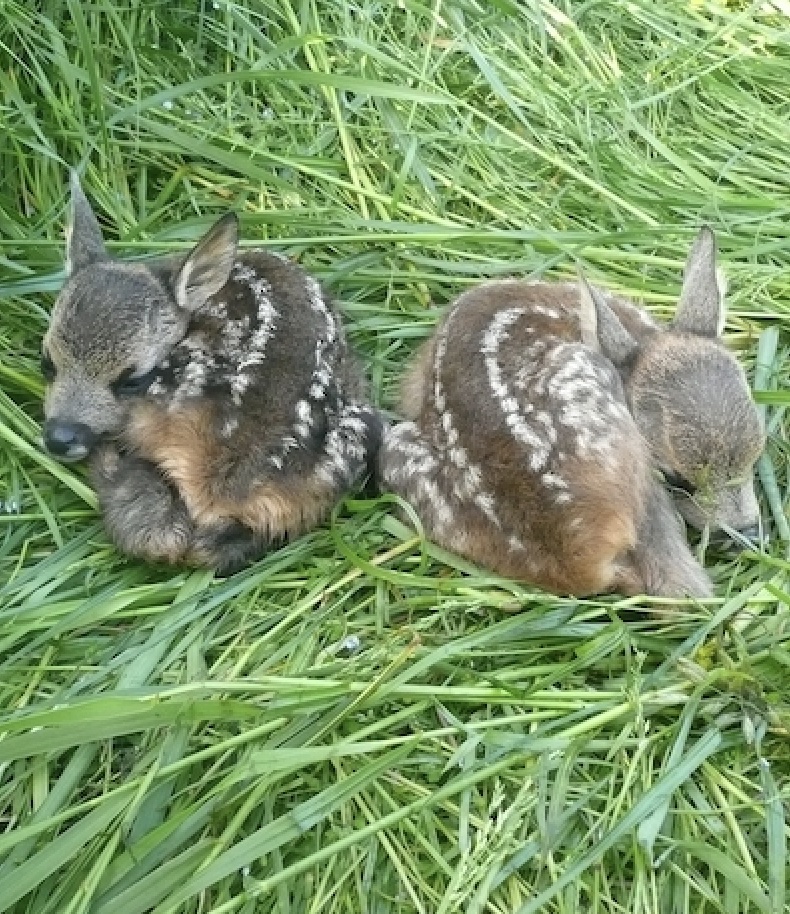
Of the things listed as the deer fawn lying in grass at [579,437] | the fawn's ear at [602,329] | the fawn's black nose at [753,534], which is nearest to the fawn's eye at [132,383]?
the deer fawn lying in grass at [579,437]

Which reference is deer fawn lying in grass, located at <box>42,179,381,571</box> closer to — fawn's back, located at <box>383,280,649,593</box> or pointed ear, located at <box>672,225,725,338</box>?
fawn's back, located at <box>383,280,649,593</box>

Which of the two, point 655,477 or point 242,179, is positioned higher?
point 242,179

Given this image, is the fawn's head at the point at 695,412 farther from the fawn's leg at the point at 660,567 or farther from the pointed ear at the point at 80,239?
the pointed ear at the point at 80,239

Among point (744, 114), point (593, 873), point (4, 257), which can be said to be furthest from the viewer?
point (744, 114)

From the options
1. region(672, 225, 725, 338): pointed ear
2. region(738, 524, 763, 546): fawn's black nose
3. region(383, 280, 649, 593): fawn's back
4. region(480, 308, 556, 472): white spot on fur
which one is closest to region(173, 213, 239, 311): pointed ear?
region(383, 280, 649, 593): fawn's back

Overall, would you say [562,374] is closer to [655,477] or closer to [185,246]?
[655,477]

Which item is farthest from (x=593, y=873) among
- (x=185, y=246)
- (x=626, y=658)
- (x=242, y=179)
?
(x=242, y=179)

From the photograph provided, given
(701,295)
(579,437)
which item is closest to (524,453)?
(579,437)
